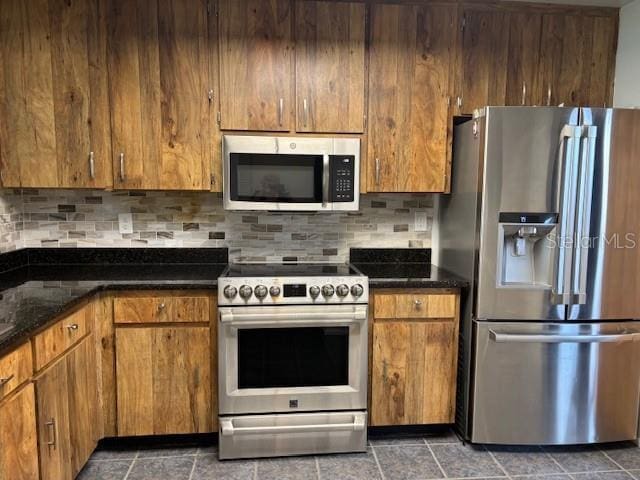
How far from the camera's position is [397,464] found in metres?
2.13

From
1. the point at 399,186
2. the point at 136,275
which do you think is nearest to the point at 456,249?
the point at 399,186

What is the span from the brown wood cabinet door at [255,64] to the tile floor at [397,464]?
5.70 ft

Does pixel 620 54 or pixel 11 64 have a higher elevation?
pixel 620 54

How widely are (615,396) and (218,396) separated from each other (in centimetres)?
205

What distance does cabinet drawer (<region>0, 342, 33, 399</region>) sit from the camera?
1.34 m

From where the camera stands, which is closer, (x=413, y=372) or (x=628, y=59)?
(x=413, y=372)

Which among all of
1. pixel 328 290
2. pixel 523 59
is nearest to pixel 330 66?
pixel 523 59

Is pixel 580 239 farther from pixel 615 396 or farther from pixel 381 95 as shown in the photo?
pixel 381 95

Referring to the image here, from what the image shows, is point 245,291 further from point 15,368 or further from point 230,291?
point 15,368

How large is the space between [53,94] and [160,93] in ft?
1.76

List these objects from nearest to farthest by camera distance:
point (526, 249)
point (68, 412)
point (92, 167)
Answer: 1. point (68, 412)
2. point (526, 249)
3. point (92, 167)


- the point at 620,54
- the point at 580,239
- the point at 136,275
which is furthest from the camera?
the point at 620,54

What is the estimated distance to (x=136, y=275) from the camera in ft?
7.47

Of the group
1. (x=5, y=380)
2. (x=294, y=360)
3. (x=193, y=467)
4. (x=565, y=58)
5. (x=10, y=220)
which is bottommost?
(x=193, y=467)
